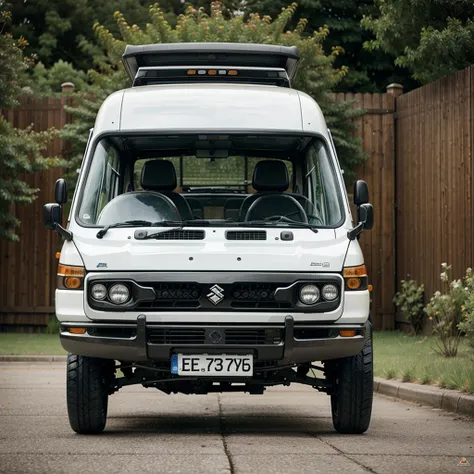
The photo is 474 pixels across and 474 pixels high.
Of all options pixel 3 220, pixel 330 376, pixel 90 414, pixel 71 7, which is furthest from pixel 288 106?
pixel 71 7

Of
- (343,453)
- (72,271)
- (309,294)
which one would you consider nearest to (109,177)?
(72,271)

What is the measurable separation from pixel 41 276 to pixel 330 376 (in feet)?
43.9

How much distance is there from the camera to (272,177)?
36.8ft

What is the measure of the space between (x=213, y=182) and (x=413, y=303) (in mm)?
9615

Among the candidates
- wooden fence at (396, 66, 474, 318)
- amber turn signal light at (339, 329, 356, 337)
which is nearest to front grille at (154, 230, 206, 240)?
amber turn signal light at (339, 329, 356, 337)

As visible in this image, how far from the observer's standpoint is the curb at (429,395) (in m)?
11.7

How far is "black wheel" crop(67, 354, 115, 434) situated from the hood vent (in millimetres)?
1446

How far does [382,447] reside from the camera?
9.14m

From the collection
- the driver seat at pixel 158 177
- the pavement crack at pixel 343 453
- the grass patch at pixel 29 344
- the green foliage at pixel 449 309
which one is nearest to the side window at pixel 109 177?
the driver seat at pixel 158 177

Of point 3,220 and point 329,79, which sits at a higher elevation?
point 329,79

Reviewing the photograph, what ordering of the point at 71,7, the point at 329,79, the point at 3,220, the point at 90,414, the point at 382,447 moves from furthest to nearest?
1. the point at 71,7
2. the point at 329,79
3. the point at 3,220
4. the point at 90,414
5. the point at 382,447

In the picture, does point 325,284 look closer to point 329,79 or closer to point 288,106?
point 288,106

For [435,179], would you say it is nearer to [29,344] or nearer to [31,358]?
[31,358]

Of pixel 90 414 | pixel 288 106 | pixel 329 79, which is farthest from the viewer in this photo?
pixel 329 79
